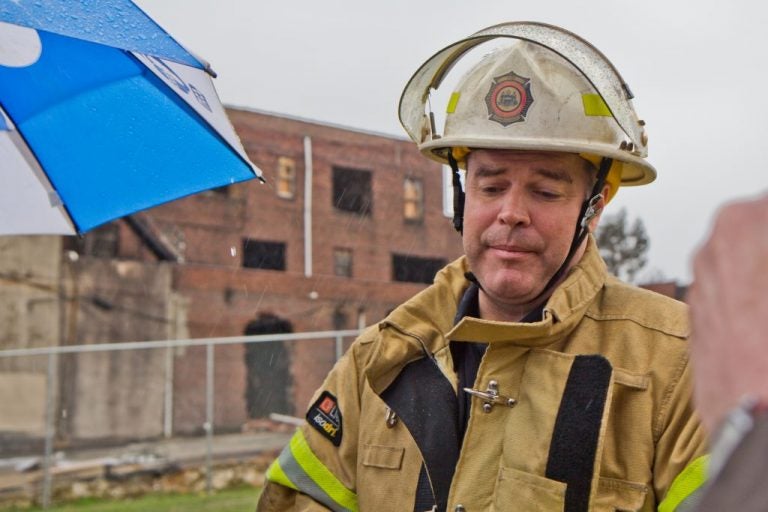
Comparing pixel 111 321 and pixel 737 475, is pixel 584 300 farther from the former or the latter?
pixel 111 321

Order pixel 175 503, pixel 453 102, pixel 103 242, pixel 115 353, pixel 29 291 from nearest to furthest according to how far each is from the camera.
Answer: pixel 453 102
pixel 175 503
pixel 115 353
pixel 29 291
pixel 103 242

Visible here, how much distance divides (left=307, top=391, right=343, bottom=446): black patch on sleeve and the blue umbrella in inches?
28.8

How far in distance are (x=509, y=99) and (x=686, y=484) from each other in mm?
1106

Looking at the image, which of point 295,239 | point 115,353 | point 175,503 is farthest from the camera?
point 295,239

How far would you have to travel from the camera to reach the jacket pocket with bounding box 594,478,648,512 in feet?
7.34

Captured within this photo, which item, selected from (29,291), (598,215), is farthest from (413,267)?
(598,215)

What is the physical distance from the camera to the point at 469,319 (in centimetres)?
237

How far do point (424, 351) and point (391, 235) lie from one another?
28.3 metres

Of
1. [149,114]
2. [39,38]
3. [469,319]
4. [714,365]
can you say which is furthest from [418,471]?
[714,365]

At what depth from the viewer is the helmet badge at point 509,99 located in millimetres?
2617

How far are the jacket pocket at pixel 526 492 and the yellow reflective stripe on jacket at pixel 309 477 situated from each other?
652mm

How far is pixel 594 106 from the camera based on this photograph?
103 inches

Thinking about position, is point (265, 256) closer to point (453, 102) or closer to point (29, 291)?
point (29, 291)

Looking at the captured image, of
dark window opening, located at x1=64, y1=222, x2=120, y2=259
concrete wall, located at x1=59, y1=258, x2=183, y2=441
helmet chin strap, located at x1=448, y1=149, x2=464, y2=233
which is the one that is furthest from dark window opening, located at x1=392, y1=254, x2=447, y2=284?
helmet chin strap, located at x1=448, y1=149, x2=464, y2=233
